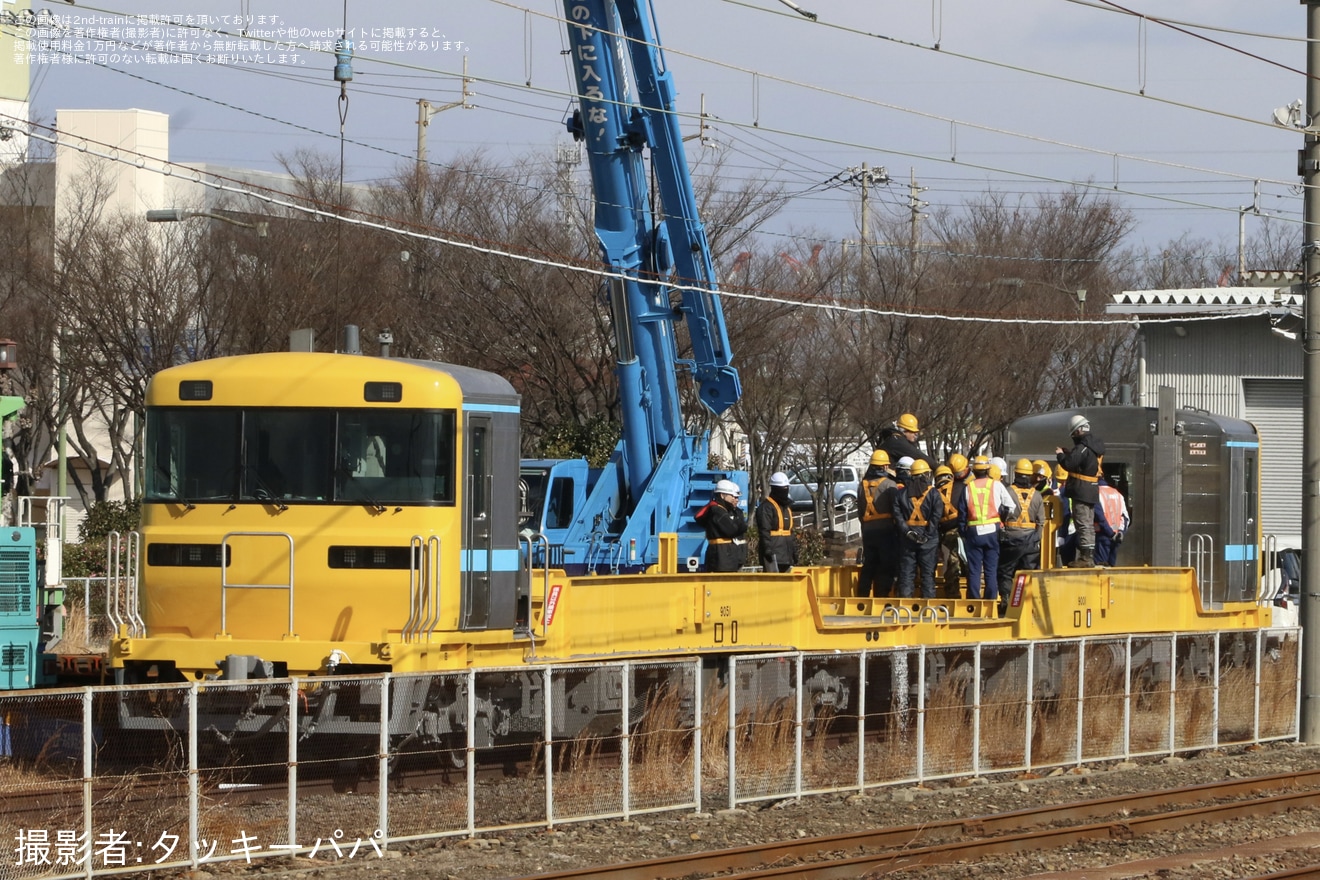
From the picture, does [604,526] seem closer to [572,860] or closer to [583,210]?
[572,860]

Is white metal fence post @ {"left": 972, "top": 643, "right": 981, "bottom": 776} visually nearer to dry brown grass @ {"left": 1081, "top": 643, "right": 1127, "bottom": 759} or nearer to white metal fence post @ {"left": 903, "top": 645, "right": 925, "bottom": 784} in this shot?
white metal fence post @ {"left": 903, "top": 645, "right": 925, "bottom": 784}

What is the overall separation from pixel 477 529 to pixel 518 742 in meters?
2.25

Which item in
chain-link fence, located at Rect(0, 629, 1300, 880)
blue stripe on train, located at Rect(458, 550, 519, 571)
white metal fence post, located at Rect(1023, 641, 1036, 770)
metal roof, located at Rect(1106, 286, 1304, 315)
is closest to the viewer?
chain-link fence, located at Rect(0, 629, 1300, 880)

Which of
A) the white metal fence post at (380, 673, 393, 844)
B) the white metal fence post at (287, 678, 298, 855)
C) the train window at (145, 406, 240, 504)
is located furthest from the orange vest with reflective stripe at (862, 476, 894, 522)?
the white metal fence post at (287, 678, 298, 855)

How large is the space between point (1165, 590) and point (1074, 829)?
7017 mm

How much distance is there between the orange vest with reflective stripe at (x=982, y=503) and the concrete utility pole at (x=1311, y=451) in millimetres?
3346

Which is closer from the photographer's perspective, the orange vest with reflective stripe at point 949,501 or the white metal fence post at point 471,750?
the white metal fence post at point 471,750

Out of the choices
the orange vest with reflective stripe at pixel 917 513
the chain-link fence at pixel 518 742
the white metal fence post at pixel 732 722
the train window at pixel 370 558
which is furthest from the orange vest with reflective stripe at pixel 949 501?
the train window at pixel 370 558

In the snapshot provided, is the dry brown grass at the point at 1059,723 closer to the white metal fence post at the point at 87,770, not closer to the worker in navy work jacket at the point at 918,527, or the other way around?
the worker in navy work jacket at the point at 918,527

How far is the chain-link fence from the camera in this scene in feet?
32.7

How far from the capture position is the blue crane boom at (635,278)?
2014cm

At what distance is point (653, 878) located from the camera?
33.8 feet

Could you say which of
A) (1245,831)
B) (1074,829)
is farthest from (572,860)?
(1245,831)

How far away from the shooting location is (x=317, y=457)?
13312 millimetres
